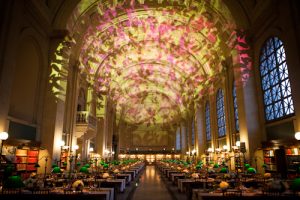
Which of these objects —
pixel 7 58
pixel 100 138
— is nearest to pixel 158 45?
pixel 100 138

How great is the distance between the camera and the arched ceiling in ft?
56.6

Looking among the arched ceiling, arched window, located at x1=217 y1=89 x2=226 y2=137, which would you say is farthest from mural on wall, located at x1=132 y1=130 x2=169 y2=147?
arched window, located at x1=217 y1=89 x2=226 y2=137

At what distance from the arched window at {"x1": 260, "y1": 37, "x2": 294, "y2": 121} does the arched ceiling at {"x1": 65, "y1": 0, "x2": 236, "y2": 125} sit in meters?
2.81

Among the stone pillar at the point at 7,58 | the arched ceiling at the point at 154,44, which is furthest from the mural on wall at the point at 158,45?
the stone pillar at the point at 7,58

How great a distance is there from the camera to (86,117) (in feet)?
60.7

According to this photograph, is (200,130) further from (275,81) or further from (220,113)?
(275,81)

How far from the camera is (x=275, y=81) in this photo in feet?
40.2

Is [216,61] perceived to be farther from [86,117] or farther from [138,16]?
[86,117]

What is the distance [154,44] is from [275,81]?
49.1 ft

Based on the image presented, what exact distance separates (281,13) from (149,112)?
122 feet

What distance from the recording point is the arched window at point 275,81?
448 inches

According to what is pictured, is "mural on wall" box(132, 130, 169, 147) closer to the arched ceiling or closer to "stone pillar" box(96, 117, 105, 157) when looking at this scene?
the arched ceiling

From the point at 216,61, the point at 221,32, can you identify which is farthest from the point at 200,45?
the point at 221,32

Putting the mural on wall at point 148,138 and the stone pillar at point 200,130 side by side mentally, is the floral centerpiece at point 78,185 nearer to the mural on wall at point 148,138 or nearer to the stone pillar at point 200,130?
the stone pillar at point 200,130
